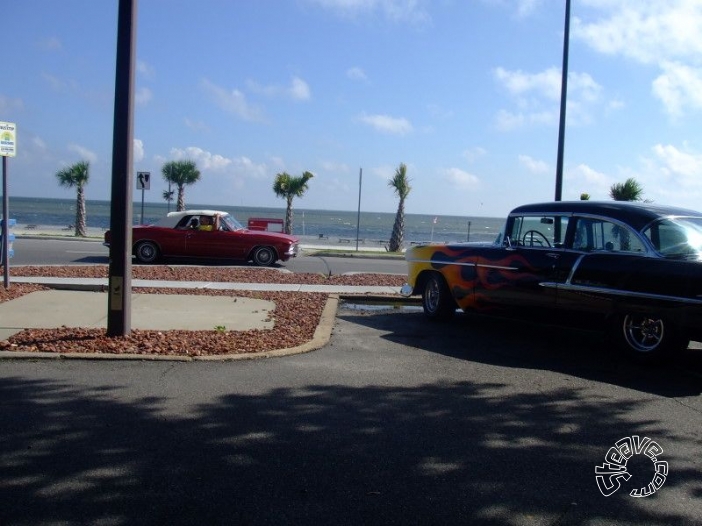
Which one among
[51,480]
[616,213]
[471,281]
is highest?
[616,213]

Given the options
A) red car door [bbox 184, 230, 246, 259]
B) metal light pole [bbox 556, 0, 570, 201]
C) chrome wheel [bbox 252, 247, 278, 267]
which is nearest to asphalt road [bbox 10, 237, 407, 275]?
chrome wheel [bbox 252, 247, 278, 267]

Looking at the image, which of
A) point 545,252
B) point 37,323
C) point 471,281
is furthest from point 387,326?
point 37,323

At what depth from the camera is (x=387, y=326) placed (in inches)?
358

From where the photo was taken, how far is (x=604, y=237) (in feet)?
24.2

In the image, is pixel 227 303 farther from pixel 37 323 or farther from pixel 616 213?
pixel 616 213

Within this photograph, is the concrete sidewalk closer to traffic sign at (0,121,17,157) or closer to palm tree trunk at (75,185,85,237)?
traffic sign at (0,121,17,157)

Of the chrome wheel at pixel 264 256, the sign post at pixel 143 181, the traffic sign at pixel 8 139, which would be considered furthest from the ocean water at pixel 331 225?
the traffic sign at pixel 8 139

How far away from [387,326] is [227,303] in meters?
2.61

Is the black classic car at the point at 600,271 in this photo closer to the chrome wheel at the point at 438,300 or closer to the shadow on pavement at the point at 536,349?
the chrome wheel at the point at 438,300

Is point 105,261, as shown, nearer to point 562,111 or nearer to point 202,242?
point 202,242

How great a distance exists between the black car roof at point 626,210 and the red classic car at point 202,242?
1078 centimetres

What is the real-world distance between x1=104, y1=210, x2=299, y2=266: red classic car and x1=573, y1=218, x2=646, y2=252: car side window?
36.4 ft
